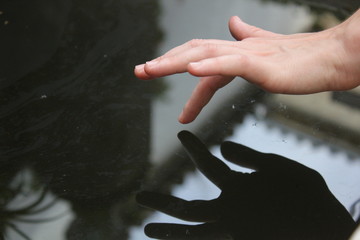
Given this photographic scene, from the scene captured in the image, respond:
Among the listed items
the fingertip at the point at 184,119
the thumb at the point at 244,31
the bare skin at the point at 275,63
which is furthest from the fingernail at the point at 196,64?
the thumb at the point at 244,31

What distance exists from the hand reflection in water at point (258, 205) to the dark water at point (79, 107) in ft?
0.25

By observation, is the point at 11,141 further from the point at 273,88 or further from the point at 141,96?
the point at 273,88

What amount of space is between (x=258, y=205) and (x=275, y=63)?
0.87ft

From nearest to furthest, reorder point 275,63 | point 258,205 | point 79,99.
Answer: point 258,205 → point 275,63 → point 79,99

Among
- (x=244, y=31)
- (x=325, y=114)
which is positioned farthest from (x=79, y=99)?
(x=325, y=114)

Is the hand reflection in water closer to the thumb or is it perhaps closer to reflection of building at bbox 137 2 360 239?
reflection of building at bbox 137 2 360 239

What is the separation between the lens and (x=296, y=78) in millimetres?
799

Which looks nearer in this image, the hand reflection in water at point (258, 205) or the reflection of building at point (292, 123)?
the hand reflection in water at point (258, 205)

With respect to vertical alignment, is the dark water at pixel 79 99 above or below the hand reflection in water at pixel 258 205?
above

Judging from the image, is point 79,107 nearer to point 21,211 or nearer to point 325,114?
point 21,211

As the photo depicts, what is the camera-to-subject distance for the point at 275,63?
80cm

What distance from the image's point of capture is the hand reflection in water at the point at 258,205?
0.66 metres

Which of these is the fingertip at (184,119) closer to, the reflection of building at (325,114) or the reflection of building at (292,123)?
the reflection of building at (292,123)

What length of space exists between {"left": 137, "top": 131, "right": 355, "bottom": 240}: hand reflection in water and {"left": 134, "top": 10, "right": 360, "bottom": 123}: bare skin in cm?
14
